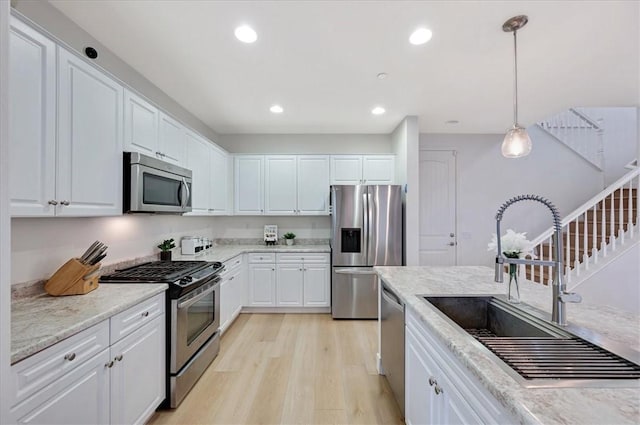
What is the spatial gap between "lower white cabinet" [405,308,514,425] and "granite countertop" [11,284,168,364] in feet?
5.23

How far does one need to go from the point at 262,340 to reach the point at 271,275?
98 cm

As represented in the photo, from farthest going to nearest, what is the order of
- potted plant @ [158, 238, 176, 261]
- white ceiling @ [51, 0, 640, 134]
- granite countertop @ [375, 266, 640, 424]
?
potted plant @ [158, 238, 176, 261] → white ceiling @ [51, 0, 640, 134] → granite countertop @ [375, 266, 640, 424]

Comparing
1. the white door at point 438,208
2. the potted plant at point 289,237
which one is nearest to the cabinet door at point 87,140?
the potted plant at point 289,237

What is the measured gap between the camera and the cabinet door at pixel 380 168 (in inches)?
165

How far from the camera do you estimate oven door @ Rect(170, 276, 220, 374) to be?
1982mm

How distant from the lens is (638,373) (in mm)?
797

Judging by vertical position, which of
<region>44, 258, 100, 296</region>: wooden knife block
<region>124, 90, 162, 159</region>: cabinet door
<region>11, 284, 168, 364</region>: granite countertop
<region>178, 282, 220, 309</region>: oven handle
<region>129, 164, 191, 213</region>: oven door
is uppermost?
<region>124, 90, 162, 159</region>: cabinet door

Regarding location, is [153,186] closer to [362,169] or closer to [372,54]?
[372,54]

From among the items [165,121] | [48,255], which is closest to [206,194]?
[165,121]

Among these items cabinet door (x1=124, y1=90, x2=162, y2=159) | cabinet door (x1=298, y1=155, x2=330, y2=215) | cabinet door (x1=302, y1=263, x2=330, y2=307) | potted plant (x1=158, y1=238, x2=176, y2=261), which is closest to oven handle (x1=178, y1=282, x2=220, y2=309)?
potted plant (x1=158, y1=238, x2=176, y2=261)

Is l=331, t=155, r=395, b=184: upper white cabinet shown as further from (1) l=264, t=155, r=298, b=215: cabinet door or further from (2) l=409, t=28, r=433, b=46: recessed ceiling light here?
(2) l=409, t=28, r=433, b=46: recessed ceiling light

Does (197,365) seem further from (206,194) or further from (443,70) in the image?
(443,70)

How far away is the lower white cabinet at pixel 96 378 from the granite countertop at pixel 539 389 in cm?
159

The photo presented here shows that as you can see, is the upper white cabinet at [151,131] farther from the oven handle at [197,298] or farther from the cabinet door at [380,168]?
the cabinet door at [380,168]
